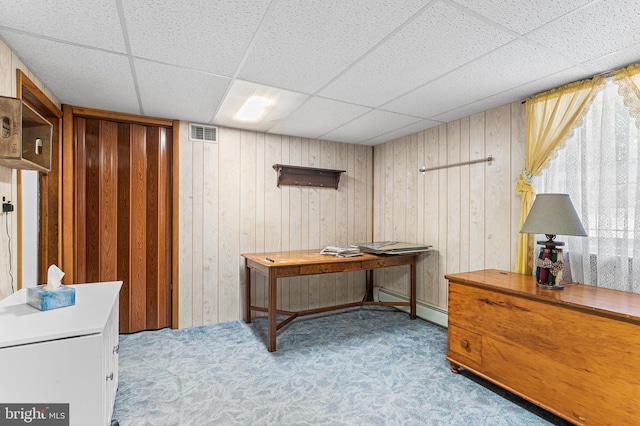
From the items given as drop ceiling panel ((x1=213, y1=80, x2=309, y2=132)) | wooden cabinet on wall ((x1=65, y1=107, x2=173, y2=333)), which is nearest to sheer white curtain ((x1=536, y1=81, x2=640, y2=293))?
drop ceiling panel ((x1=213, y1=80, x2=309, y2=132))


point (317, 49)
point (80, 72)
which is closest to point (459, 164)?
point (317, 49)

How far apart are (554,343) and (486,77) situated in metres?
1.83

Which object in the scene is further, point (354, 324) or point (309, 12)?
point (354, 324)

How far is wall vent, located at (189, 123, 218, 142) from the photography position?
3453 millimetres

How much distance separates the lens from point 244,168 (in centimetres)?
372

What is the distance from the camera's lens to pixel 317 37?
1.79 m

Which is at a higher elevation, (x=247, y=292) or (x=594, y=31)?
(x=594, y=31)

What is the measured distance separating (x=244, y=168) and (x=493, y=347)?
2983mm

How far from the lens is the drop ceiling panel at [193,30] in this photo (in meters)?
1.53

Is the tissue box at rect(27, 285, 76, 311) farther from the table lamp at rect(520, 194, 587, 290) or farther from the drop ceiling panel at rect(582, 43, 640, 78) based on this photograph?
the drop ceiling panel at rect(582, 43, 640, 78)

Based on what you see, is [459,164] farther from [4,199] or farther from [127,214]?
[4,199]

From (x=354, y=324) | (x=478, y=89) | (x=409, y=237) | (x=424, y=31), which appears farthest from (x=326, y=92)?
(x=354, y=324)

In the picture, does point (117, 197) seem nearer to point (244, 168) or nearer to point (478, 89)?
point (244, 168)

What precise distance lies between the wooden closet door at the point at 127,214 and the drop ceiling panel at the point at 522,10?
3.09 m
